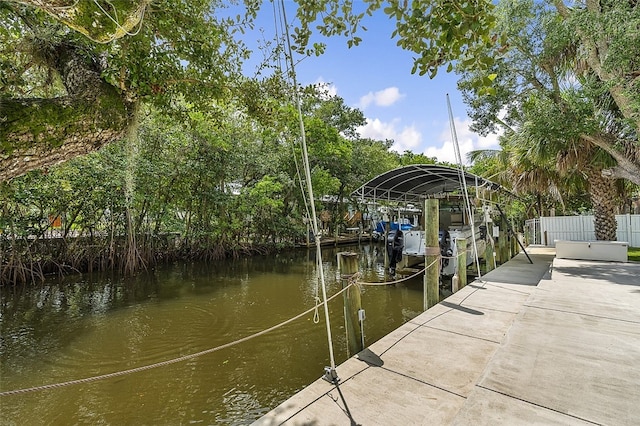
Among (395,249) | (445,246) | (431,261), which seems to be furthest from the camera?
(395,249)

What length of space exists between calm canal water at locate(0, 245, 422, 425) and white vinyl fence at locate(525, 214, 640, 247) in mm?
9545

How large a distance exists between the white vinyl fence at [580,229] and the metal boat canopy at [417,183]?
6.59 m

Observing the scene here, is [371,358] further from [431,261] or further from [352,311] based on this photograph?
[431,261]

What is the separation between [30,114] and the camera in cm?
277

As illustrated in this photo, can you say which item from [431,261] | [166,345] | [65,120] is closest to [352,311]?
[431,261]

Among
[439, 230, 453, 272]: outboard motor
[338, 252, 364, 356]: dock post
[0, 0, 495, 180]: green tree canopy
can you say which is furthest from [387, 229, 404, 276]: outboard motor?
[0, 0, 495, 180]: green tree canopy

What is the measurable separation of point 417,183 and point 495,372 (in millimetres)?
8245

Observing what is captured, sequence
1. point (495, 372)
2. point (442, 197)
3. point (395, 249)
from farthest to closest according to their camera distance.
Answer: point (442, 197) → point (395, 249) → point (495, 372)

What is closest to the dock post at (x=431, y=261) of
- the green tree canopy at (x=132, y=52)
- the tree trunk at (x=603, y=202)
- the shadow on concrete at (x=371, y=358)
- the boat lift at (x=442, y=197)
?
the boat lift at (x=442, y=197)

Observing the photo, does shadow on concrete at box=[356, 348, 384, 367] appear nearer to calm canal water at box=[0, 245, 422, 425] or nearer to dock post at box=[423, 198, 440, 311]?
calm canal water at box=[0, 245, 422, 425]

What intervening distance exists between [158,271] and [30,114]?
944 cm

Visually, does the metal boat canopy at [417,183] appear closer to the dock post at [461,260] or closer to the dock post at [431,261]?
the dock post at [461,260]

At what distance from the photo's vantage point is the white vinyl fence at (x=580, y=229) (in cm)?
1266

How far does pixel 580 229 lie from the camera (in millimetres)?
12977
